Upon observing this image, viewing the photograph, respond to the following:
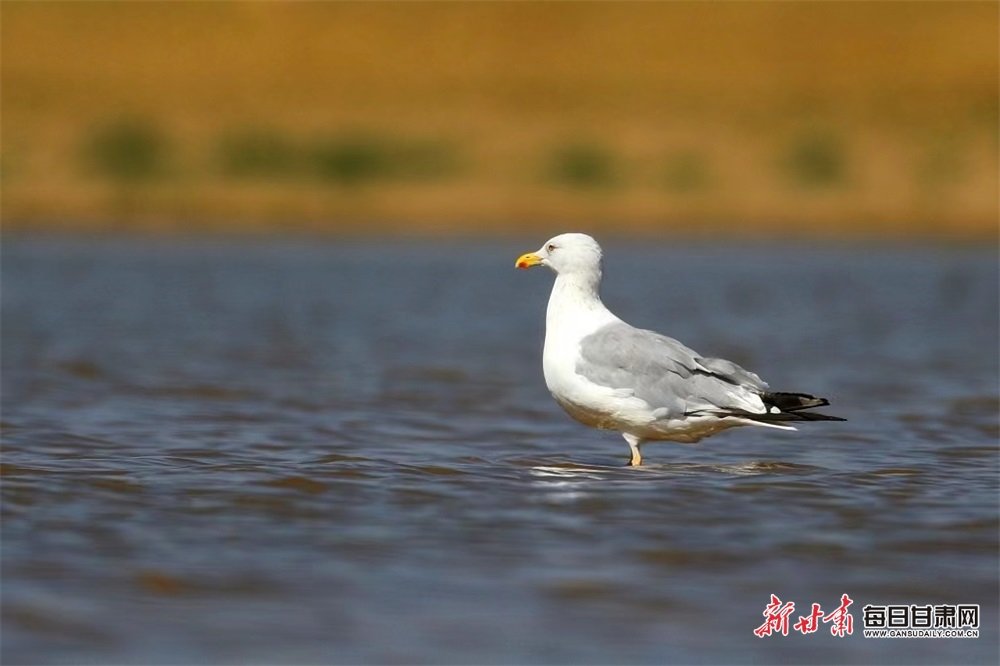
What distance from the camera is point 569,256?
8.77 m

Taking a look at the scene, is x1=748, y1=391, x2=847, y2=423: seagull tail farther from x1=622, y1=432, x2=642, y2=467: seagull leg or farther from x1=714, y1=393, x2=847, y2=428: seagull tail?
x1=622, y1=432, x2=642, y2=467: seagull leg

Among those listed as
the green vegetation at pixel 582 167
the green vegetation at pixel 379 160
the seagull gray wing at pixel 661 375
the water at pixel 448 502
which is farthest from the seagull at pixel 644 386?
the green vegetation at pixel 379 160

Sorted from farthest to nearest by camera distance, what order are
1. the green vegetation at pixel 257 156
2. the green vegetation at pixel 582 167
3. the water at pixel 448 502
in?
the green vegetation at pixel 257 156 → the green vegetation at pixel 582 167 → the water at pixel 448 502

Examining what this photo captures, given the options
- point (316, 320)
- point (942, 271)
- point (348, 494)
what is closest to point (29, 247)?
point (316, 320)

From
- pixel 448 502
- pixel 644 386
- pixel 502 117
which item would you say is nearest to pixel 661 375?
pixel 644 386

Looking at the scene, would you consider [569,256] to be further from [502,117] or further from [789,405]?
[502,117]

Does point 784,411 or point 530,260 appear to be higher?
point 530,260

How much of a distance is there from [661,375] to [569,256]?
79cm

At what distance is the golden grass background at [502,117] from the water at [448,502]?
1774 cm

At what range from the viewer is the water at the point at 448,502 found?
17.7 ft

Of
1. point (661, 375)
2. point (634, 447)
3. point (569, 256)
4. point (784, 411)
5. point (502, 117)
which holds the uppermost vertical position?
point (502, 117)

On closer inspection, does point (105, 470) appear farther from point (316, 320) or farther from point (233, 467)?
point (316, 320)

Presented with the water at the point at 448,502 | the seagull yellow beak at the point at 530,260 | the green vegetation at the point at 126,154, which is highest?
the green vegetation at the point at 126,154

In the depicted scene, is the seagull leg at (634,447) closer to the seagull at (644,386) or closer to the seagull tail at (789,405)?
the seagull at (644,386)
